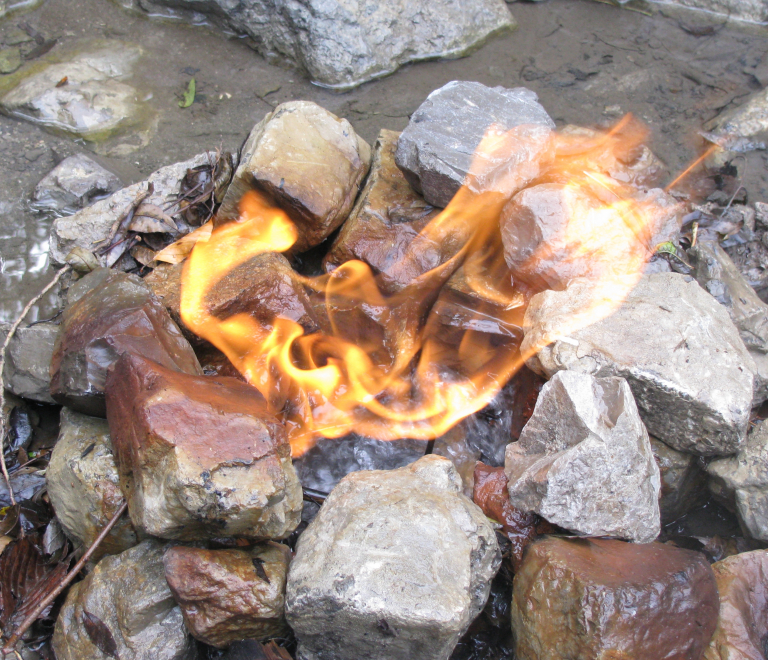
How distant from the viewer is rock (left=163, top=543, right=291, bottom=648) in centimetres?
199

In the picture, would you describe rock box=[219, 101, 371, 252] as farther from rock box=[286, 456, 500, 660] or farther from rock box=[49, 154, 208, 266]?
rock box=[286, 456, 500, 660]

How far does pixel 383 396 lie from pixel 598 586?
1338mm

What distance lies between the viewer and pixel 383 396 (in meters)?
2.96

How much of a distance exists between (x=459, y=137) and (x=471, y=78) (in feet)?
6.47

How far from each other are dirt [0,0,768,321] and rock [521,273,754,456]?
1.96 metres

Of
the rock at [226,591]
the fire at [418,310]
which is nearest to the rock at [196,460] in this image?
the rock at [226,591]

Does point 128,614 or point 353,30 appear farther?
point 353,30

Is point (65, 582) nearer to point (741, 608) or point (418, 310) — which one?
point (418, 310)

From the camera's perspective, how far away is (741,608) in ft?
7.22

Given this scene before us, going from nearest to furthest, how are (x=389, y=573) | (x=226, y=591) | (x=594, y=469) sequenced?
(x=389, y=573) → (x=226, y=591) → (x=594, y=469)

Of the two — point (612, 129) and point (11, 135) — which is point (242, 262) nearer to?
point (11, 135)

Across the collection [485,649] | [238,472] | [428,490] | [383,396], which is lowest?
[485,649]

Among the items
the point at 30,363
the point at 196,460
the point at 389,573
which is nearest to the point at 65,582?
the point at 196,460

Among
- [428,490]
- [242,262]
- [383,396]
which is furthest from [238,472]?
[242,262]
